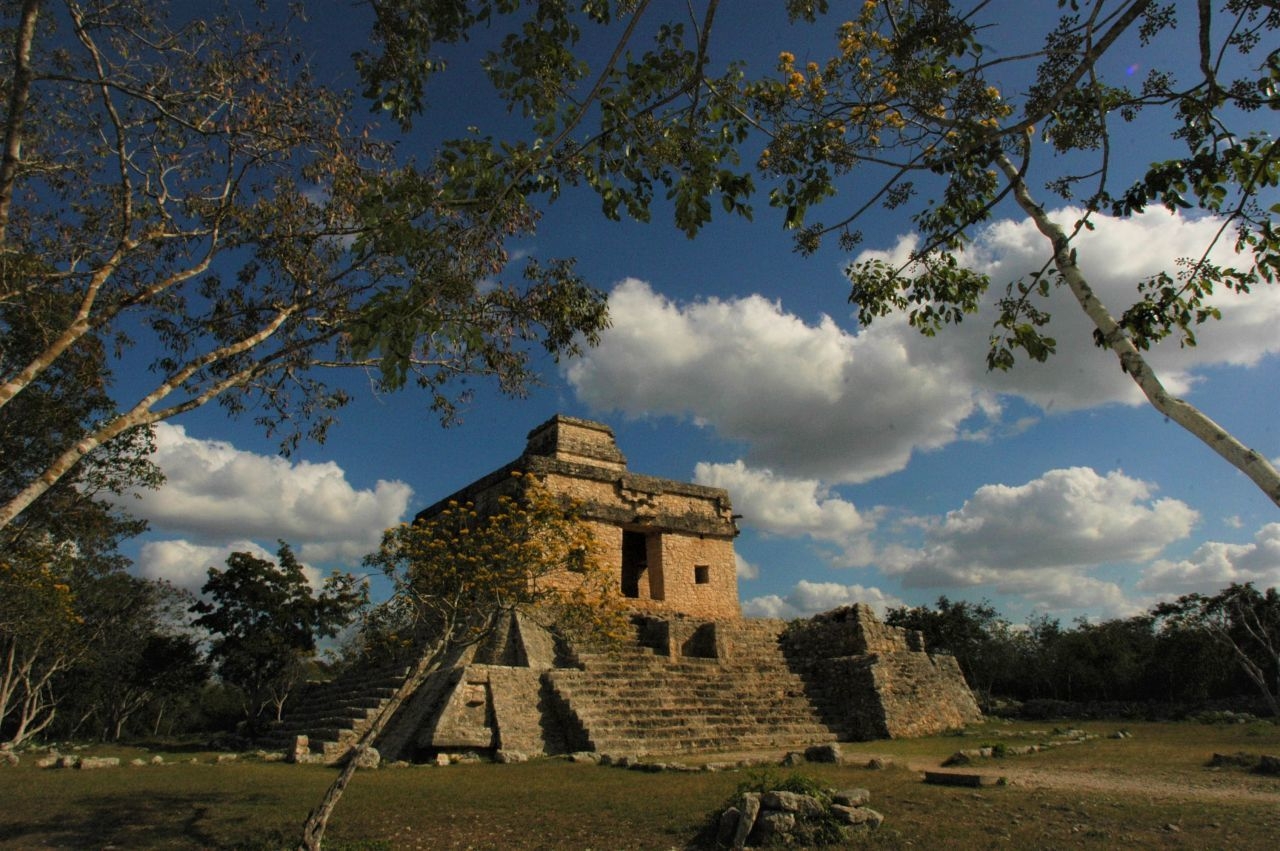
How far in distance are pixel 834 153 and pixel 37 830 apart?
864 centimetres

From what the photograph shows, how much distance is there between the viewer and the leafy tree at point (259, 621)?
21125 millimetres

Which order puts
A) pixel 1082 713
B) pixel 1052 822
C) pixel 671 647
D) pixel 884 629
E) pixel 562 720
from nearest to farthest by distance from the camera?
pixel 1052 822
pixel 562 720
pixel 671 647
pixel 884 629
pixel 1082 713

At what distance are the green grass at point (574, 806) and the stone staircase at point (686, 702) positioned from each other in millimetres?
1810

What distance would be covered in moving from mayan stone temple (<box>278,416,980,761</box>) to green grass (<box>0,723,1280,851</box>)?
53.3 inches

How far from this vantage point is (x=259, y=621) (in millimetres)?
21828

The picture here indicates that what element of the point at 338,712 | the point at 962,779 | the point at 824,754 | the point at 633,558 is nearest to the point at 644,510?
the point at 633,558

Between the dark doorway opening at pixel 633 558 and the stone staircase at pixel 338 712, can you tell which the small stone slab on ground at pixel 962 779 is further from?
the dark doorway opening at pixel 633 558

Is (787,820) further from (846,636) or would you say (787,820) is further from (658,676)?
(846,636)

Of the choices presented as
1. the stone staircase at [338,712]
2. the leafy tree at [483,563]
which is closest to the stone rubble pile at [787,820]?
the leafy tree at [483,563]

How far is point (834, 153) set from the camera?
19.9ft

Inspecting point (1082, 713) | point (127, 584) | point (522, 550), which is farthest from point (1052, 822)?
point (127, 584)

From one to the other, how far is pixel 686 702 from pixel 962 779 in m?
5.60

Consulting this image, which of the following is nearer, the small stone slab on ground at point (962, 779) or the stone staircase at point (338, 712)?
the small stone slab on ground at point (962, 779)

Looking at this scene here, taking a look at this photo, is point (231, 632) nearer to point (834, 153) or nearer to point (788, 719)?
point (788, 719)
